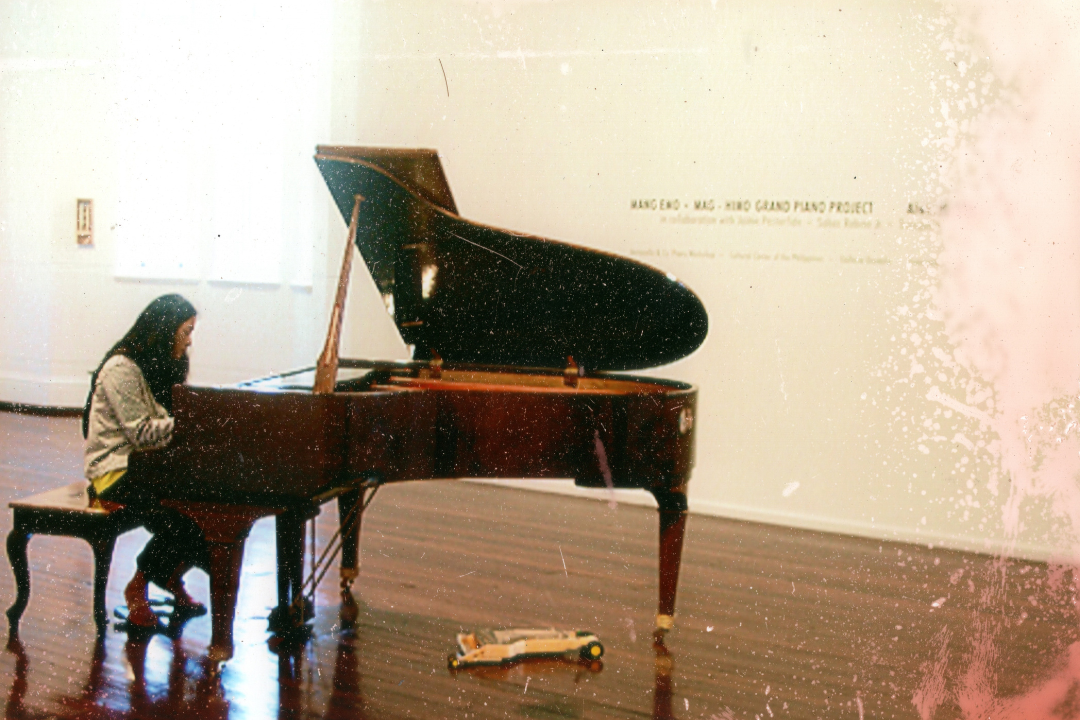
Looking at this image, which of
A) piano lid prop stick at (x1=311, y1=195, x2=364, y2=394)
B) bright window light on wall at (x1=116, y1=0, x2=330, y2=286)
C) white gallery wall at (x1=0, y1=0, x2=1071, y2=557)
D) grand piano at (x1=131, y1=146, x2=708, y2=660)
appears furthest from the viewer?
bright window light on wall at (x1=116, y1=0, x2=330, y2=286)

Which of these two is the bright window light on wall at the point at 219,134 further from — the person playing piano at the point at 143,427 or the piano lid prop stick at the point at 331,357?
the piano lid prop stick at the point at 331,357

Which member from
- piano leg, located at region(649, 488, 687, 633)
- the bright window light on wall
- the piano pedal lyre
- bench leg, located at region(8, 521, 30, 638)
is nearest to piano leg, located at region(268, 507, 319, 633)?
bench leg, located at region(8, 521, 30, 638)

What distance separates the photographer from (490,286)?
2.94 metres

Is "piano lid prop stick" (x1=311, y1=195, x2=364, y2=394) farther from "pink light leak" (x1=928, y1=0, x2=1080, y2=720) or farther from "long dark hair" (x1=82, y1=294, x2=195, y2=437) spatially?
"pink light leak" (x1=928, y1=0, x2=1080, y2=720)

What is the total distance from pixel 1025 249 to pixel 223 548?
127 inches

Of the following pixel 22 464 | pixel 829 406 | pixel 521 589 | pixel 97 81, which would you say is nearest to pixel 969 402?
pixel 829 406

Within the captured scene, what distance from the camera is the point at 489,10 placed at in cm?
505

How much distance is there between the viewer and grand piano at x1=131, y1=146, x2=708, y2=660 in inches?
87.2

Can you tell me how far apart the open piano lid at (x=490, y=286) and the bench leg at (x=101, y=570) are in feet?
3.59

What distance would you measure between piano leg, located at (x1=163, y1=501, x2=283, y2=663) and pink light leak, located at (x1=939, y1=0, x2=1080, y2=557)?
2970mm

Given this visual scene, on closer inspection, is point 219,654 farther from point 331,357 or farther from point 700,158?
point 700,158

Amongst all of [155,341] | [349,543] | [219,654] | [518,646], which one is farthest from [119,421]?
[518,646]

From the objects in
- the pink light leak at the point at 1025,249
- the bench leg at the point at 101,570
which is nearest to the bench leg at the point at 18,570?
the bench leg at the point at 101,570

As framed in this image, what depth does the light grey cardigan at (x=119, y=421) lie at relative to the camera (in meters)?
2.69
